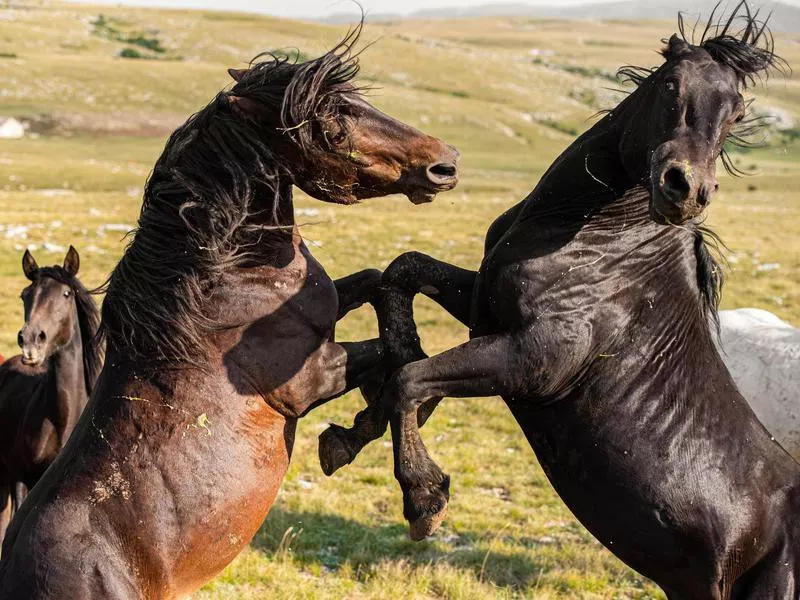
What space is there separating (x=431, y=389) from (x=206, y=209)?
50.4 inches

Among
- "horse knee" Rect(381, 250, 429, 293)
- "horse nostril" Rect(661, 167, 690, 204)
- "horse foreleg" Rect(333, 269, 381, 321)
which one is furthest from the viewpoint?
"horse foreleg" Rect(333, 269, 381, 321)

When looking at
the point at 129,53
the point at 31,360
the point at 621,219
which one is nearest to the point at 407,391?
the point at 621,219

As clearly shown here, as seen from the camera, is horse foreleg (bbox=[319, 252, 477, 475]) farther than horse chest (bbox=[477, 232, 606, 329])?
Yes

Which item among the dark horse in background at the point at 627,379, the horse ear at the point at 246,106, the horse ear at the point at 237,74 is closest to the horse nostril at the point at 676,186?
the dark horse in background at the point at 627,379

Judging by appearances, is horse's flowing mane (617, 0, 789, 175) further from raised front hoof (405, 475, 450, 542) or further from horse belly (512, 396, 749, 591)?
raised front hoof (405, 475, 450, 542)

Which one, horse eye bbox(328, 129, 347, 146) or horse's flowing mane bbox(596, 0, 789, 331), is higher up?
horse's flowing mane bbox(596, 0, 789, 331)

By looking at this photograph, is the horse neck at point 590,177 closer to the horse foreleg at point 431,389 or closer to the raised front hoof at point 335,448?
the horse foreleg at point 431,389

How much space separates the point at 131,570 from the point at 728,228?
2880 cm

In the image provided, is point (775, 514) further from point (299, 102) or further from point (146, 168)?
point (146, 168)

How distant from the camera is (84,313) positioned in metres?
7.82

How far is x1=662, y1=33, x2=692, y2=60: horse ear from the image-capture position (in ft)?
13.3

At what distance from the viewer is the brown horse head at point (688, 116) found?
3.65m

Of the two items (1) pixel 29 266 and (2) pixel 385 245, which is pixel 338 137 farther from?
(2) pixel 385 245

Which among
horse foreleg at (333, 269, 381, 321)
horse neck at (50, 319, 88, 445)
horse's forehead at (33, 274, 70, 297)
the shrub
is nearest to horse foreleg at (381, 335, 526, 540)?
horse foreleg at (333, 269, 381, 321)
